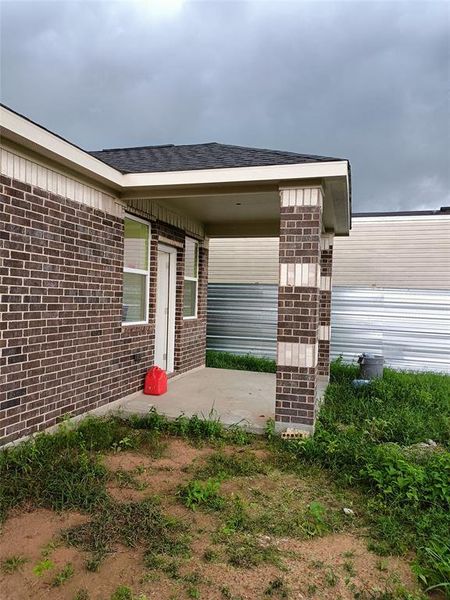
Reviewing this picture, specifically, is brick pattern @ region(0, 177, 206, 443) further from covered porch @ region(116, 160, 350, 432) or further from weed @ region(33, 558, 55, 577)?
weed @ region(33, 558, 55, 577)

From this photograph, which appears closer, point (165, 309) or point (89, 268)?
point (89, 268)

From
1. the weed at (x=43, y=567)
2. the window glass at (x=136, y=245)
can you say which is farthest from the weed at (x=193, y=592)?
the window glass at (x=136, y=245)

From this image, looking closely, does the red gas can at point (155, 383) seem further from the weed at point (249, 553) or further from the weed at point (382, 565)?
the weed at point (382, 565)

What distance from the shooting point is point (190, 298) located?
8.24 m

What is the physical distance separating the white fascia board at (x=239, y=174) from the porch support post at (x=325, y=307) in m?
3.64

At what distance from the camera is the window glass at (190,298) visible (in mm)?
7926

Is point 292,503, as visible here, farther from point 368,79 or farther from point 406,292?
point 368,79

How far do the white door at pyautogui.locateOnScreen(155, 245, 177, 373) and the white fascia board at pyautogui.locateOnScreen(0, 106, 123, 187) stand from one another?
2.41 metres

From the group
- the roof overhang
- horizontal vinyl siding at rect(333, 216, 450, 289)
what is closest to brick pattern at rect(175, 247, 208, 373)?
the roof overhang

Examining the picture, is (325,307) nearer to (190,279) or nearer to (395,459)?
(190,279)

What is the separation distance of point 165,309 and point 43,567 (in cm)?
519

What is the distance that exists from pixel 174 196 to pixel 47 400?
2.91 meters

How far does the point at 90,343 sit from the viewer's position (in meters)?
4.90

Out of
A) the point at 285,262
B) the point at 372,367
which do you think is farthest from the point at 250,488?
the point at 372,367
